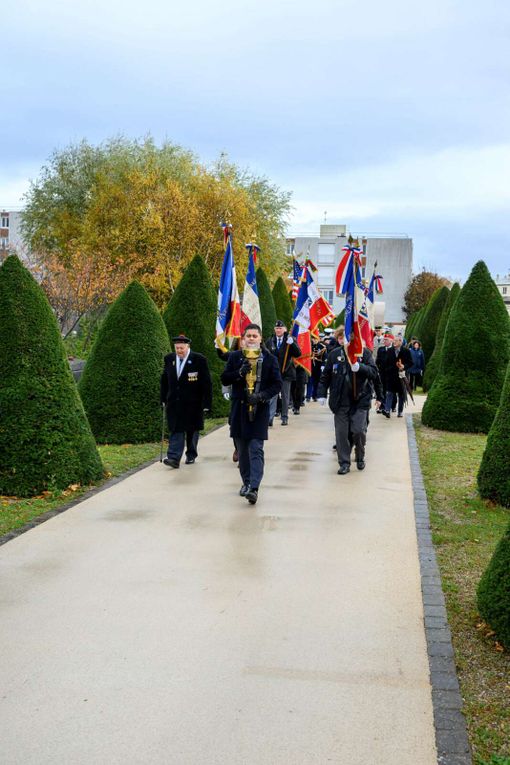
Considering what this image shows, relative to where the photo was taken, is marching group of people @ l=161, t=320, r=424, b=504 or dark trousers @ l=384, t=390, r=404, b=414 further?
dark trousers @ l=384, t=390, r=404, b=414

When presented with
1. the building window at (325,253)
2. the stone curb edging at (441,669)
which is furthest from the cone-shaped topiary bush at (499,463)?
the building window at (325,253)

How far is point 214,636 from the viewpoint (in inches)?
183

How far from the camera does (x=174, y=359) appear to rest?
35.0 feet

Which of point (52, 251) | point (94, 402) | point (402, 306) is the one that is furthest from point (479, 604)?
point (402, 306)

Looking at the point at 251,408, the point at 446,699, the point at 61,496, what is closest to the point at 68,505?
the point at 61,496

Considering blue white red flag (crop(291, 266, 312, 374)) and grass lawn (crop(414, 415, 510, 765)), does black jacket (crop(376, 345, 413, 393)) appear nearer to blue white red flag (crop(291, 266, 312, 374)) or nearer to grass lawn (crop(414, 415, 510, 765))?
blue white red flag (crop(291, 266, 312, 374))

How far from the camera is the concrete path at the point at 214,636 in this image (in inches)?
138

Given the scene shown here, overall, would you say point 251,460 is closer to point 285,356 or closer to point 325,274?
point 285,356

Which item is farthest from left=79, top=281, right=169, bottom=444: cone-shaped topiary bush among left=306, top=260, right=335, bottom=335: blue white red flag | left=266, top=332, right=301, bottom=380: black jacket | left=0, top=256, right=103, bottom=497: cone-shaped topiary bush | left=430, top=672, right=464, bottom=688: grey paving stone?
left=430, top=672, right=464, bottom=688: grey paving stone

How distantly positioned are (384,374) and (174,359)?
7798 mm

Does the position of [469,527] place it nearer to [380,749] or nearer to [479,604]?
[479,604]

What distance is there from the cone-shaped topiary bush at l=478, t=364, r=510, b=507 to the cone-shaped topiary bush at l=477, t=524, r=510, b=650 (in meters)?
3.56

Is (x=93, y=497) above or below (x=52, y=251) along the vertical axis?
below

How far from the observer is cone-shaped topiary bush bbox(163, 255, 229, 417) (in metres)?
15.3
